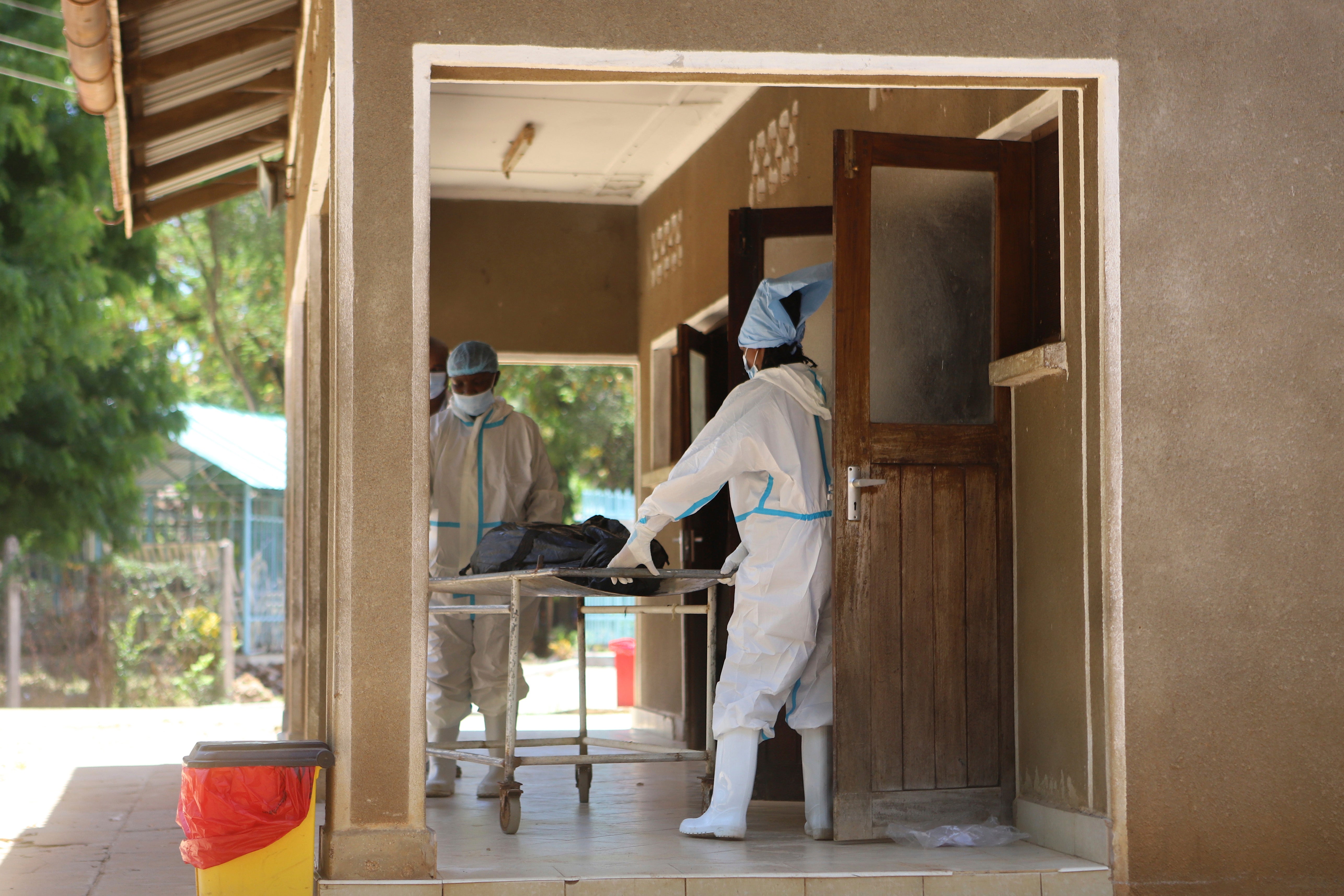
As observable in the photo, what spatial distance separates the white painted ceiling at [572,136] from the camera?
809cm

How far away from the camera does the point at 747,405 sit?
5066mm

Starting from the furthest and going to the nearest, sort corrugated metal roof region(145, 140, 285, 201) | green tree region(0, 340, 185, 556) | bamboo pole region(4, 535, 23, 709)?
bamboo pole region(4, 535, 23, 709) → green tree region(0, 340, 185, 556) → corrugated metal roof region(145, 140, 285, 201)

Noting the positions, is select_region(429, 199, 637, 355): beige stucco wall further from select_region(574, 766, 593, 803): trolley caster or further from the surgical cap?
select_region(574, 766, 593, 803): trolley caster

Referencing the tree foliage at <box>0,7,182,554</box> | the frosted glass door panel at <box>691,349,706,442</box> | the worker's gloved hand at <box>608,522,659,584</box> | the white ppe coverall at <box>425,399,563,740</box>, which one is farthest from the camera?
the tree foliage at <box>0,7,182,554</box>

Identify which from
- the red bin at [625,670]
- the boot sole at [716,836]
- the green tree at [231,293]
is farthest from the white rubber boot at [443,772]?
the green tree at [231,293]

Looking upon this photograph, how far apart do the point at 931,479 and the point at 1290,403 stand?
116 centimetres

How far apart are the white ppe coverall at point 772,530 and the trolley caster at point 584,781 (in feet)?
3.77

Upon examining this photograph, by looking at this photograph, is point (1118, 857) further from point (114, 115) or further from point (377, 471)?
point (114, 115)

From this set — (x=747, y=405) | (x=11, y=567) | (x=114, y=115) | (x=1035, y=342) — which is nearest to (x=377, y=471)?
(x=747, y=405)

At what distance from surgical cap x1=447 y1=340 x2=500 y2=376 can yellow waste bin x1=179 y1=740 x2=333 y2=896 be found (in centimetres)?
268

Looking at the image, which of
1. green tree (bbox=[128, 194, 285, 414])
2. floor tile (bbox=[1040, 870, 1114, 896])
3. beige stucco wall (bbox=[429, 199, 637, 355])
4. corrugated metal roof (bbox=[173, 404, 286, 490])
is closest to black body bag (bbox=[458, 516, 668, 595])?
floor tile (bbox=[1040, 870, 1114, 896])

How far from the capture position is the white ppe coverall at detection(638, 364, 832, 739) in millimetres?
4965

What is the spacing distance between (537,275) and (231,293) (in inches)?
622

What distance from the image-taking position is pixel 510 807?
16.7ft
